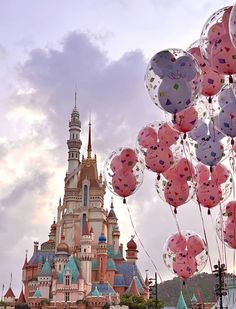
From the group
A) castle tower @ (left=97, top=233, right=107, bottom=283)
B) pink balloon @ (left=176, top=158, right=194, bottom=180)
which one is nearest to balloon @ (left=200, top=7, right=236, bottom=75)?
pink balloon @ (left=176, top=158, right=194, bottom=180)

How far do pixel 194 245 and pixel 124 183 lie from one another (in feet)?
8.50

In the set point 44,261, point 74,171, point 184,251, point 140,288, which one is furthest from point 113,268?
point 184,251

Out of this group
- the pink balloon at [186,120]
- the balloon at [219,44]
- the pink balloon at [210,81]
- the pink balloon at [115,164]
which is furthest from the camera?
the pink balloon at [115,164]

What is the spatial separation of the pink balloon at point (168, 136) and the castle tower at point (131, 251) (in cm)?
5989

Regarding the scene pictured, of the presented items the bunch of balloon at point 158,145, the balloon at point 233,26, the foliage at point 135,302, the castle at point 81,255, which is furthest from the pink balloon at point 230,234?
the castle at point 81,255

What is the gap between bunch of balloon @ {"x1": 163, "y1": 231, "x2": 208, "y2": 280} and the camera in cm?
1498

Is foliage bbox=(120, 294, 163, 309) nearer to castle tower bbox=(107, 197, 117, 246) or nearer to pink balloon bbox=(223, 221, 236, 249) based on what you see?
castle tower bbox=(107, 197, 117, 246)

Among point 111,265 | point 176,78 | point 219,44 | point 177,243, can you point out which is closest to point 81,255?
point 111,265

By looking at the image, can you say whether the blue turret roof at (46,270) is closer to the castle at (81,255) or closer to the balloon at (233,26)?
the castle at (81,255)

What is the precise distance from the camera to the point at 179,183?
47.3 ft

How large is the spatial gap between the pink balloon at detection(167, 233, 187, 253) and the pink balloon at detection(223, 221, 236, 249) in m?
Result: 1.40

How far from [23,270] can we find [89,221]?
12.3 meters

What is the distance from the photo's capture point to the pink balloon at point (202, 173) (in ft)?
48.0

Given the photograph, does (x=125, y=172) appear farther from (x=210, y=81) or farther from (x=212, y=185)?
(x=210, y=81)
